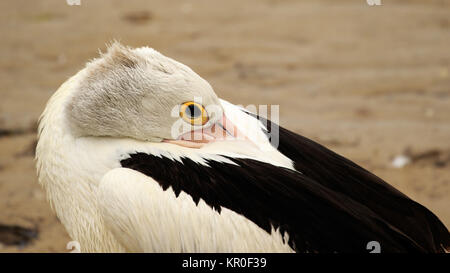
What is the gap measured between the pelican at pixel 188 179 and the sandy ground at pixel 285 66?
1256 mm

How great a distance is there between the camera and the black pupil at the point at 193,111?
2270 millimetres

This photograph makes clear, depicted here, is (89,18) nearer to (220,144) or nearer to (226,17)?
(226,17)

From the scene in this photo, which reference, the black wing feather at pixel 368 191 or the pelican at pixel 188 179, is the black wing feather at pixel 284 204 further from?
the black wing feather at pixel 368 191

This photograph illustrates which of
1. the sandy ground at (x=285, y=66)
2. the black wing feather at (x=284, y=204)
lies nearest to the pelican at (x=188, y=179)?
the black wing feather at (x=284, y=204)

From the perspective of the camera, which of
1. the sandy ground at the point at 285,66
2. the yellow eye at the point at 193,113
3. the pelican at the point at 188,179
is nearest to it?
the pelican at the point at 188,179

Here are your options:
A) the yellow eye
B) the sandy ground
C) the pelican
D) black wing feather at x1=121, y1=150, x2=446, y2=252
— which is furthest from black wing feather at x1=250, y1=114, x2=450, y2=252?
the sandy ground

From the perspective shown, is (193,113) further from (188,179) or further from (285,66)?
(285,66)

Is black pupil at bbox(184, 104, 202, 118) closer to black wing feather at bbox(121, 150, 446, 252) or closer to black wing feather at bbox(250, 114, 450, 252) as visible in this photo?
black wing feather at bbox(121, 150, 446, 252)

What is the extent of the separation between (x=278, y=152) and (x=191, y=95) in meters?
0.43

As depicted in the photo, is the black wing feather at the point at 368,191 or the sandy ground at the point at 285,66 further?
the sandy ground at the point at 285,66

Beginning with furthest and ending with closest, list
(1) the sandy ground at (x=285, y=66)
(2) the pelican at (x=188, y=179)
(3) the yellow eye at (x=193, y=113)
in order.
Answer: (1) the sandy ground at (x=285, y=66) < (3) the yellow eye at (x=193, y=113) < (2) the pelican at (x=188, y=179)

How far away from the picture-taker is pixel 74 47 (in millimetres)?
5539

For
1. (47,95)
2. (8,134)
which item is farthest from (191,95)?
(47,95)

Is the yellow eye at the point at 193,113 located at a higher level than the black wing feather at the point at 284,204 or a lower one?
higher
